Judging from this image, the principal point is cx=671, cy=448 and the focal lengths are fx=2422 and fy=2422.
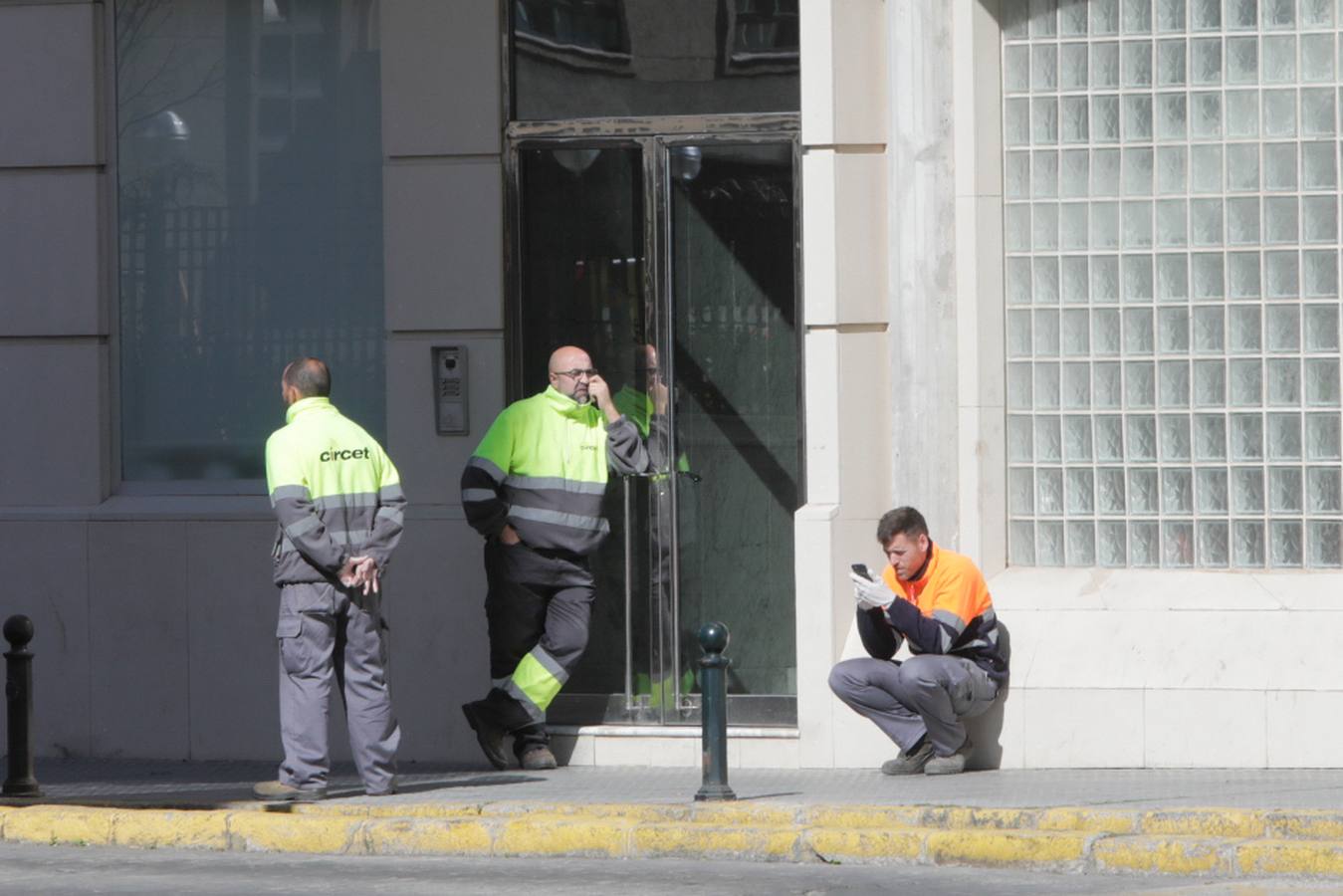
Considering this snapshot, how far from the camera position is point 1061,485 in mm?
11328

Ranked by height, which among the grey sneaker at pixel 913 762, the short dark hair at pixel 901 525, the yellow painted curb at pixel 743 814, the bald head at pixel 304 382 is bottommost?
the yellow painted curb at pixel 743 814

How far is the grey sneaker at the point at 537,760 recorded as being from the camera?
1149cm

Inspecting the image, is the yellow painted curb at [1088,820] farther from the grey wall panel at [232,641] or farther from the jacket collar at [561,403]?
the grey wall panel at [232,641]

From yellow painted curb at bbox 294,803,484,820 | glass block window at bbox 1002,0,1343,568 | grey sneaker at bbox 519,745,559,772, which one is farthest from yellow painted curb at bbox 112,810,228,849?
glass block window at bbox 1002,0,1343,568

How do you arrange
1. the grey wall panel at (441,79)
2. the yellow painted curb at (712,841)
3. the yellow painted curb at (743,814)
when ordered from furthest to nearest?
1. the grey wall panel at (441,79)
2. the yellow painted curb at (743,814)
3. the yellow painted curb at (712,841)

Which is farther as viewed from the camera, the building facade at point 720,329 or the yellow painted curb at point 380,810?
the building facade at point 720,329

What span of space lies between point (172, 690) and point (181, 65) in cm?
325

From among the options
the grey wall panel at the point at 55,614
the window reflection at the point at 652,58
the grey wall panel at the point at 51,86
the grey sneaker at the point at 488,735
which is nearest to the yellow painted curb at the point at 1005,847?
the grey sneaker at the point at 488,735

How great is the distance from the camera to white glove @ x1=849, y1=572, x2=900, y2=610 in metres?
10.5

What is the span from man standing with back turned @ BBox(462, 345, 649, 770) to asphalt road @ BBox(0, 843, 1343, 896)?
199 centimetres

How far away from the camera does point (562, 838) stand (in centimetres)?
945

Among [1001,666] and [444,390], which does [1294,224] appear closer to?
[1001,666]

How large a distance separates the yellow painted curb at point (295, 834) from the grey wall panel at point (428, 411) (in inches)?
98.8

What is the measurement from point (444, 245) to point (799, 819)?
3.91 m
